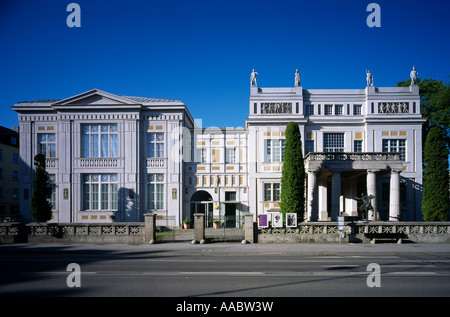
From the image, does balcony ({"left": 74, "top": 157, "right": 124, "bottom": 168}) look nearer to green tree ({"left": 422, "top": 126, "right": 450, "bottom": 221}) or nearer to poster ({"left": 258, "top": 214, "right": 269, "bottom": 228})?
poster ({"left": 258, "top": 214, "right": 269, "bottom": 228})

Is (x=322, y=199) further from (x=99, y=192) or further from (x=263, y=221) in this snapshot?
(x=99, y=192)

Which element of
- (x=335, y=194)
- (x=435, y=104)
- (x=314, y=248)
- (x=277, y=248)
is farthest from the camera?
(x=435, y=104)

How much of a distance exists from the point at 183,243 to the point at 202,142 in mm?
13650

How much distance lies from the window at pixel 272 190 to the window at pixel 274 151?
2534 mm

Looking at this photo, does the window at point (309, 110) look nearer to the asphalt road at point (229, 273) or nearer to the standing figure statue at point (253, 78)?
the standing figure statue at point (253, 78)

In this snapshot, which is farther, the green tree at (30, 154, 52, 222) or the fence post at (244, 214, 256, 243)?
the green tree at (30, 154, 52, 222)


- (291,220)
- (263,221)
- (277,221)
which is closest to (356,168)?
(291,220)

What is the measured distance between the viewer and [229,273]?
10766 millimetres

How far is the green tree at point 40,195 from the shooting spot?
22.1 m

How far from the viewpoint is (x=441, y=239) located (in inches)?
789

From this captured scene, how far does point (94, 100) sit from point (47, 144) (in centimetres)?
650

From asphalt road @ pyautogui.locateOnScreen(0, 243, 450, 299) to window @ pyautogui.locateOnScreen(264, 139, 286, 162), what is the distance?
1446 cm

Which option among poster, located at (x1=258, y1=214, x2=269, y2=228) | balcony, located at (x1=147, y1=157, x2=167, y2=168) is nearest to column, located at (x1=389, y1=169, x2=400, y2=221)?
poster, located at (x1=258, y1=214, x2=269, y2=228)

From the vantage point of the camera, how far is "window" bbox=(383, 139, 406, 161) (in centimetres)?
3091
